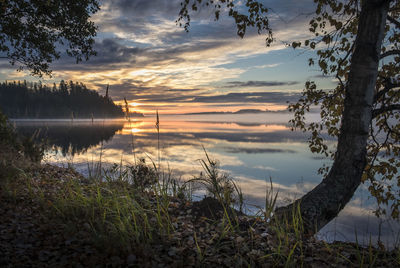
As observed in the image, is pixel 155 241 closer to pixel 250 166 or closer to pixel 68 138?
pixel 250 166

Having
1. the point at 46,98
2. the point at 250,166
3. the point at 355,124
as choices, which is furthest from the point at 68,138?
the point at 46,98

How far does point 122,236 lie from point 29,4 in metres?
12.9

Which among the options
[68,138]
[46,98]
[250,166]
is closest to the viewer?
[250,166]

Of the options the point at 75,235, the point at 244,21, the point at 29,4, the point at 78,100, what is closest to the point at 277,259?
the point at 75,235

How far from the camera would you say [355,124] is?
5500 mm

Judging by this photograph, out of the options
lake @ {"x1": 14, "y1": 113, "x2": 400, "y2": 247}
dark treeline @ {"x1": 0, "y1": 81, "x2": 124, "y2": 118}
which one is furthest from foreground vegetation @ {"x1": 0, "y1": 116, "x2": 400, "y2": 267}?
dark treeline @ {"x1": 0, "y1": 81, "x2": 124, "y2": 118}

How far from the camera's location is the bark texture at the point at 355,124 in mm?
5461

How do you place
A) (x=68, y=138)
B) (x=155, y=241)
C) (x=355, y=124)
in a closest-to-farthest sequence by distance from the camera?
1. (x=155, y=241)
2. (x=355, y=124)
3. (x=68, y=138)

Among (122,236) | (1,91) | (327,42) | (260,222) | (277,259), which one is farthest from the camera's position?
(1,91)

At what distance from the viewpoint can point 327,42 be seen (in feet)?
24.0

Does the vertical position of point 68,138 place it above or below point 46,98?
below

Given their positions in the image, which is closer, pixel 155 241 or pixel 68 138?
pixel 155 241

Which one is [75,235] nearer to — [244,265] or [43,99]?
[244,265]

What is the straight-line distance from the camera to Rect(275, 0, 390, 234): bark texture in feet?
17.9
